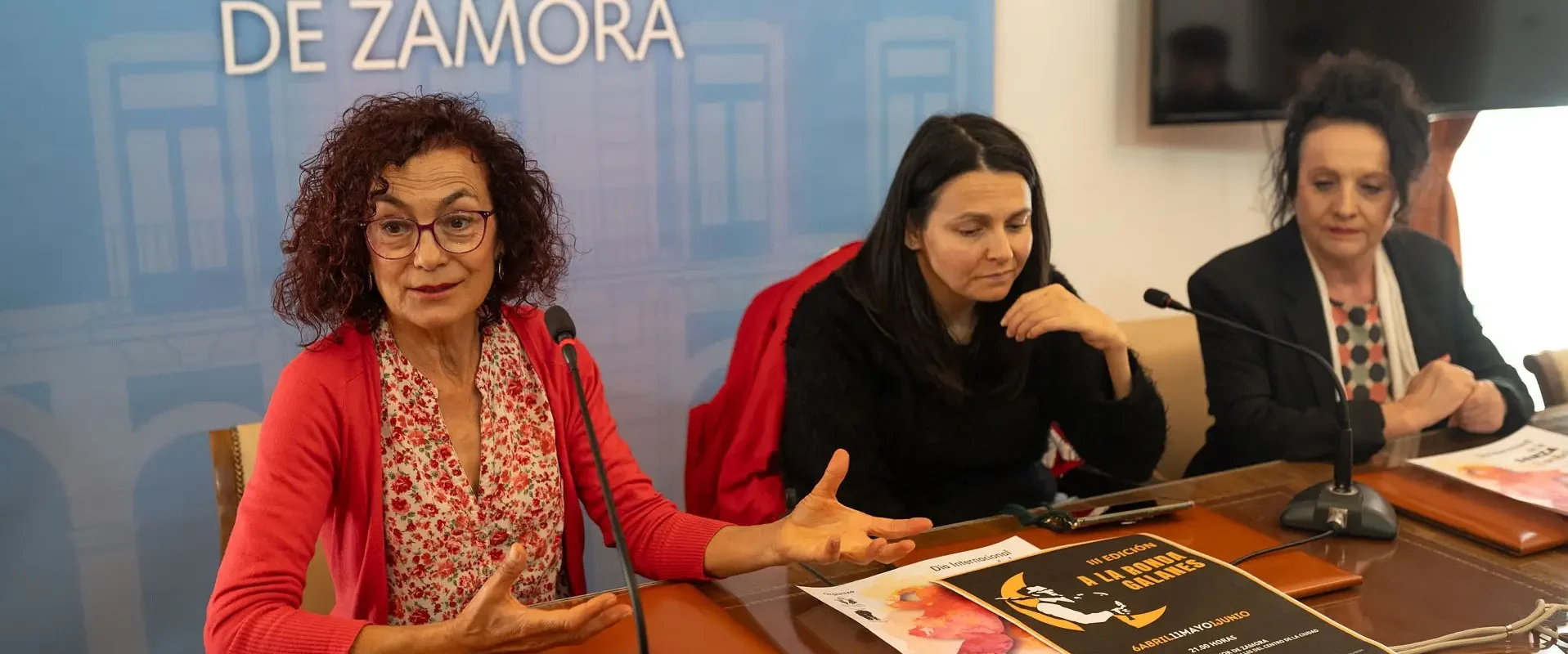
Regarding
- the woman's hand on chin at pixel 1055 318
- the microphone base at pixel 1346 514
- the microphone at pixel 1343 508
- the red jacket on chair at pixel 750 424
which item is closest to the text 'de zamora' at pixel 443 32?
the red jacket on chair at pixel 750 424

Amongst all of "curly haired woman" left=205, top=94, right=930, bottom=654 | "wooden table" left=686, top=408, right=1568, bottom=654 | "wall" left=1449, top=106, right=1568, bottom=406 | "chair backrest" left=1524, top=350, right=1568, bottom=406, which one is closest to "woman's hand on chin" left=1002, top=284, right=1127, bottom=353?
"wooden table" left=686, top=408, right=1568, bottom=654

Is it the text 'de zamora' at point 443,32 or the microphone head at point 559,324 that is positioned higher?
the text 'de zamora' at point 443,32

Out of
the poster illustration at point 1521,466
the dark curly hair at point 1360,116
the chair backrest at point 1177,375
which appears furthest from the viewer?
the chair backrest at point 1177,375

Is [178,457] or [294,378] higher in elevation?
[294,378]

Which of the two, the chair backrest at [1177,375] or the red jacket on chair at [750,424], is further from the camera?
the chair backrest at [1177,375]

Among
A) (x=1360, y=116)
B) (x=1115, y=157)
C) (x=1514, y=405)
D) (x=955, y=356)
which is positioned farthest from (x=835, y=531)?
(x=1115, y=157)

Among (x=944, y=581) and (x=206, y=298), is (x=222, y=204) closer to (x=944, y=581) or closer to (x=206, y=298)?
(x=206, y=298)

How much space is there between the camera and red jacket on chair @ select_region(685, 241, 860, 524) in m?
1.88

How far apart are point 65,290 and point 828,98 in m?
1.46

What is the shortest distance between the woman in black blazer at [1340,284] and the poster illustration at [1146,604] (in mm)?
743

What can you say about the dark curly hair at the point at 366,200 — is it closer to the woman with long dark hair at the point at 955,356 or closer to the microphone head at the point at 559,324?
the microphone head at the point at 559,324

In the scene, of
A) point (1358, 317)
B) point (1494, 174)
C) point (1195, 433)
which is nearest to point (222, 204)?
point (1195, 433)

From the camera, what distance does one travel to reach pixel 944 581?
4.30 feet

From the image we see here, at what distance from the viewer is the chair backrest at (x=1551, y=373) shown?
7.29 ft
